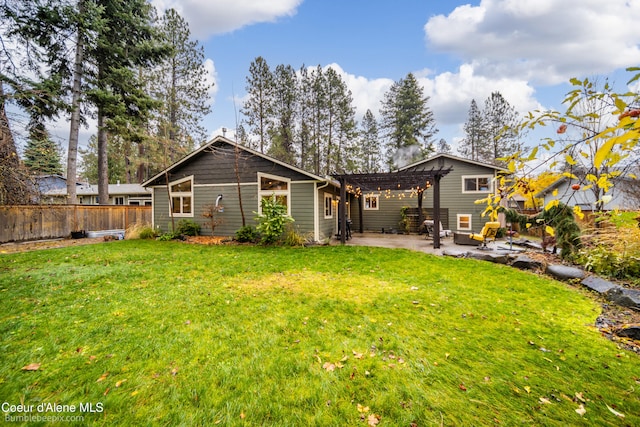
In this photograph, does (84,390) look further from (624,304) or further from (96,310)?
(624,304)

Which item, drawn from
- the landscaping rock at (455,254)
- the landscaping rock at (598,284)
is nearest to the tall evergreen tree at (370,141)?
the landscaping rock at (455,254)

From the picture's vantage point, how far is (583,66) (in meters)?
3.38

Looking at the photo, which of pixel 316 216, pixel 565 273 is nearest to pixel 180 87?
pixel 316 216

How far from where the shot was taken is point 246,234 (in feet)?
32.6

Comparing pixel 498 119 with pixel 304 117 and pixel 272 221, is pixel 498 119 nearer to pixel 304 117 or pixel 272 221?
pixel 304 117

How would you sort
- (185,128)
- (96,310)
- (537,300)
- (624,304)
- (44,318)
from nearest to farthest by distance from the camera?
(44,318)
(96,310)
(624,304)
(537,300)
(185,128)

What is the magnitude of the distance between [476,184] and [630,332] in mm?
11203

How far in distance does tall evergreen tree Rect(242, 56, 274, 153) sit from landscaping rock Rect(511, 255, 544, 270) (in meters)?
18.2

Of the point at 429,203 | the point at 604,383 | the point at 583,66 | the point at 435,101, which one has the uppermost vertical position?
the point at 435,101

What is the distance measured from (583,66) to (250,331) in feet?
18.2

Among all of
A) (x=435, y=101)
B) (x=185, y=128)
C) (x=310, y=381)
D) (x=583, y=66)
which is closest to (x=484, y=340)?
(x=310, y=381)

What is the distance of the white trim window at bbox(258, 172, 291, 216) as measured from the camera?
10.1 meters

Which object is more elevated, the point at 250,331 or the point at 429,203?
the point at 429,203

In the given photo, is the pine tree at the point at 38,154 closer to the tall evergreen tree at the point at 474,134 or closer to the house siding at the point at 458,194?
the house siding at the point at 458,194
